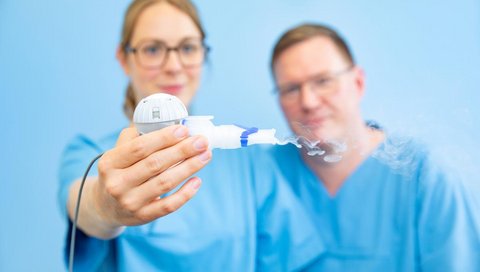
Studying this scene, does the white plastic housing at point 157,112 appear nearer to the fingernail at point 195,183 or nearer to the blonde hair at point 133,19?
Answer: the fingernail at point 195,183

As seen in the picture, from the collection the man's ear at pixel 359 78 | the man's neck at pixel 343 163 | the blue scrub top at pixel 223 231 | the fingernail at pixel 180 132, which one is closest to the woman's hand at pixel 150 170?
the fingernail at pixel 180 132

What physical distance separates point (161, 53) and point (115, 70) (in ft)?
0.48

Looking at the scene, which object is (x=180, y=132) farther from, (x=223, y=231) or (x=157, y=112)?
(x=223, y=231)

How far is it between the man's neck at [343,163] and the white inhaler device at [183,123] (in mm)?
289

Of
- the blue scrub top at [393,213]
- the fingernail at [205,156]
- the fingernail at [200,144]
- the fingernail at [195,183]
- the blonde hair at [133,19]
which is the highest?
the blonde hair at [133,19]

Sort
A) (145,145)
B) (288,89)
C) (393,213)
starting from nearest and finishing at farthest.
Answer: (145,145) < (393,213) < (288,89)

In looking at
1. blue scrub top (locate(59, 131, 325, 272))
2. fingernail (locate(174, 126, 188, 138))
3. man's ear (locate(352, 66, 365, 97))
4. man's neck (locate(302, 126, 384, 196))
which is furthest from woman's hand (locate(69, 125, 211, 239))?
man's ear (locate(352, 66, 365, 97))

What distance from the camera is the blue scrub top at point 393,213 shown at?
0.72 meters

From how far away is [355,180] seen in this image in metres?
0.82

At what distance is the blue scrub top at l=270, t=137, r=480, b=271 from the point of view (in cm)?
72

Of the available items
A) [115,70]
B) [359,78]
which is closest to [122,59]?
[115,70]

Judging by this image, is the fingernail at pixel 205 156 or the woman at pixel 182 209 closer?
the fingernail at pixel 205 156

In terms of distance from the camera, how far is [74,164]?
817mm

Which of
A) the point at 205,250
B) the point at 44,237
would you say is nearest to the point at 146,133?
the point at 205,250
